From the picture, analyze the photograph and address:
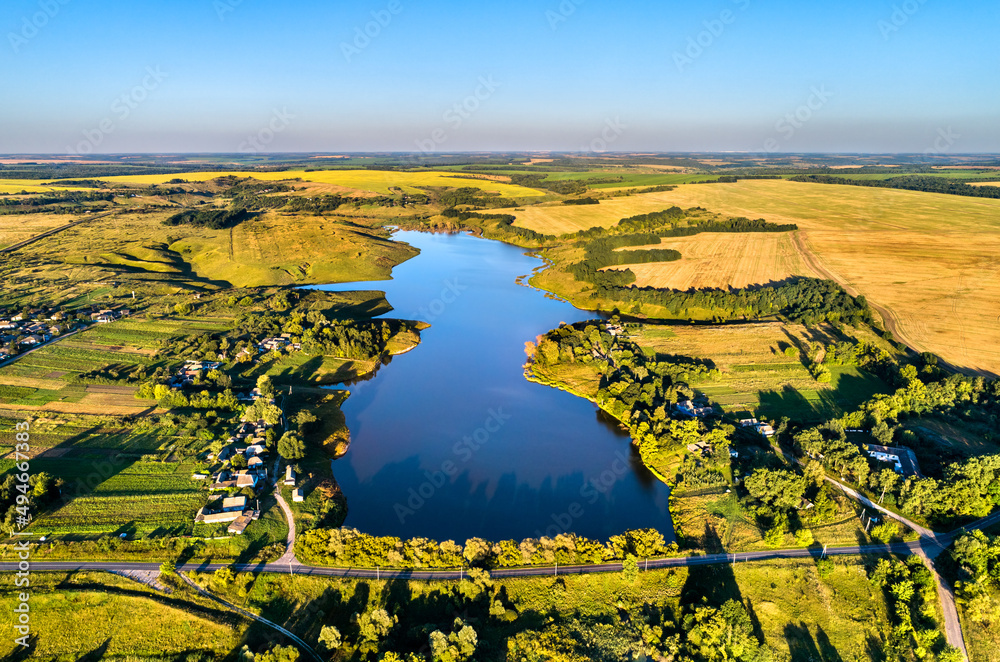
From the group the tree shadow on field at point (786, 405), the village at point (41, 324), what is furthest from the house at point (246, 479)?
the tree shadow on field at point (786, 405)

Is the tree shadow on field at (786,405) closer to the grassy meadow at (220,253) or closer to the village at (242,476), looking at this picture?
the village at (242,476)

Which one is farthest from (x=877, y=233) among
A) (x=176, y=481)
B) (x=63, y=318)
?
(x=63, y=318)

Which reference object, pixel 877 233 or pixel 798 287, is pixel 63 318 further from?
pixel 877 233

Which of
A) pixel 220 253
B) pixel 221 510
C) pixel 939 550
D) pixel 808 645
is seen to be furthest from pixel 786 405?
pixel 220 253

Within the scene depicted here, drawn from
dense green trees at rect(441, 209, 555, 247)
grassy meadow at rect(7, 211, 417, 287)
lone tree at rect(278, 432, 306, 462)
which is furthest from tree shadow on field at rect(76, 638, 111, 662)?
dense green trees at rect(441, 209, 555, 247)

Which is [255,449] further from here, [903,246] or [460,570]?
[903,246]
